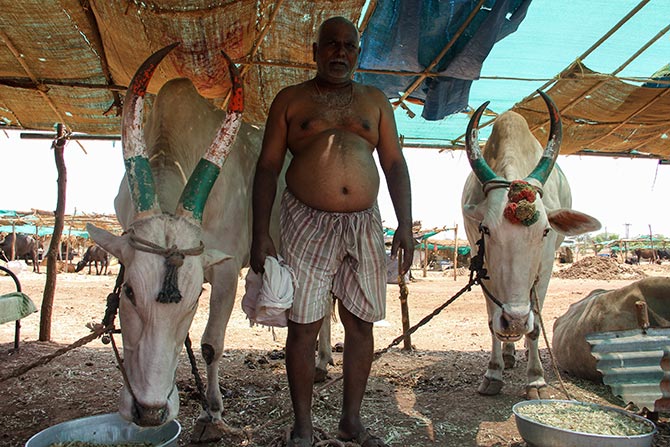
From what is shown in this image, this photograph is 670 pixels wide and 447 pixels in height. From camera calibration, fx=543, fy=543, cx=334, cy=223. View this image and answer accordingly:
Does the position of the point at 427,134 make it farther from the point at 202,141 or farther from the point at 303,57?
the point at 202,141

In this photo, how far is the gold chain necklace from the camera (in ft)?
10.3

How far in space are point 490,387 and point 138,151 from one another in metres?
3.47

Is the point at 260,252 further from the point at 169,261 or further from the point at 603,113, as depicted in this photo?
the point at 603,113

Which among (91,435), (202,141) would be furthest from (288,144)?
(91,435)

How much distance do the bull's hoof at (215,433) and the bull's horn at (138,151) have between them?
1.45 meters

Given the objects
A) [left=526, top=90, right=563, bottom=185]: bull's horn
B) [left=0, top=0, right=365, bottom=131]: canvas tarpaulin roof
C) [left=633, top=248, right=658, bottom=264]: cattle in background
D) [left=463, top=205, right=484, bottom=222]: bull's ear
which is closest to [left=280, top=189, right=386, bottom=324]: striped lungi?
[left=463, top=205, right=484, bottom=222]: bull's ear

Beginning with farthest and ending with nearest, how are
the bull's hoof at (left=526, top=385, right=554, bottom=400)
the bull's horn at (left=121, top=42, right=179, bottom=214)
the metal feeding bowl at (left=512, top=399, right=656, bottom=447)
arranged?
the bull's hoof at (left=526, top=385, right=554, bottom=400), the metal feeding bowl at (left=512, top=399, right=656, bottom=447), the bull's horn at (left=121, top=42, right=179, bottom=214)

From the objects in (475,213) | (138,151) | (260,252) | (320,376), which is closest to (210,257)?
(260,252)

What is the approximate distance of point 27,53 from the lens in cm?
462

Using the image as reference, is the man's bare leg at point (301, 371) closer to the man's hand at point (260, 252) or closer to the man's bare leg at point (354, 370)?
the man's bare leg at point (354, 370)

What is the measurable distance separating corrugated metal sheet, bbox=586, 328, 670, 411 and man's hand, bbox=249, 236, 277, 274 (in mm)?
2578

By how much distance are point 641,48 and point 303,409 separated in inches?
194

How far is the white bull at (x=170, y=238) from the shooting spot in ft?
7.68

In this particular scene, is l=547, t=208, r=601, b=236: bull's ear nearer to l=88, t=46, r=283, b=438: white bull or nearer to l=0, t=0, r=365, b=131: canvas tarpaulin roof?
l=0, t=0, r=365, b=131: canvas tarpaulin roof
